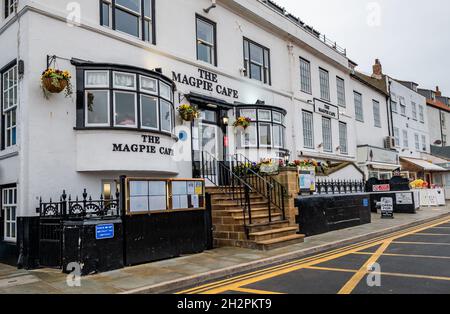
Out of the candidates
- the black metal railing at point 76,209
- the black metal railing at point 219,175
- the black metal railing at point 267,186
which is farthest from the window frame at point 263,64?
the black metal railing at point 76,209

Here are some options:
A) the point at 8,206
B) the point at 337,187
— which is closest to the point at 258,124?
the point at 337,187

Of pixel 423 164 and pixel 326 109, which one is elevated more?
pixel 326 109

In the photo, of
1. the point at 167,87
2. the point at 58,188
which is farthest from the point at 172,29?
the point at 58,188

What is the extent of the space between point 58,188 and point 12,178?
1367mm

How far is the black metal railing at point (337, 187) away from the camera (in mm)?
14367

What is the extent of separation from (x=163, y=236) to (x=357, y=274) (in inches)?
179

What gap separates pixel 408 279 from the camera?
6.82m

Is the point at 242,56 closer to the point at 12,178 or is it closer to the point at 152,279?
the point at 12,178

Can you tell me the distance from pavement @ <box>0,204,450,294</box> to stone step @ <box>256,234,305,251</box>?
198 mm

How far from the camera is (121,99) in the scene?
10.8 m

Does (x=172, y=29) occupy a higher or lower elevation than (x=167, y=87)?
higher

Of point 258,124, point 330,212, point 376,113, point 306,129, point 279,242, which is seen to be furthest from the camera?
point 376,113

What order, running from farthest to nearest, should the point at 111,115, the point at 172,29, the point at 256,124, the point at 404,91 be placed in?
the point at 404,91 → the point at 256,124 → the point at 172,29 → the point at 111,115

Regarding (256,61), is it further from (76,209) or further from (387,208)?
(76,209)
